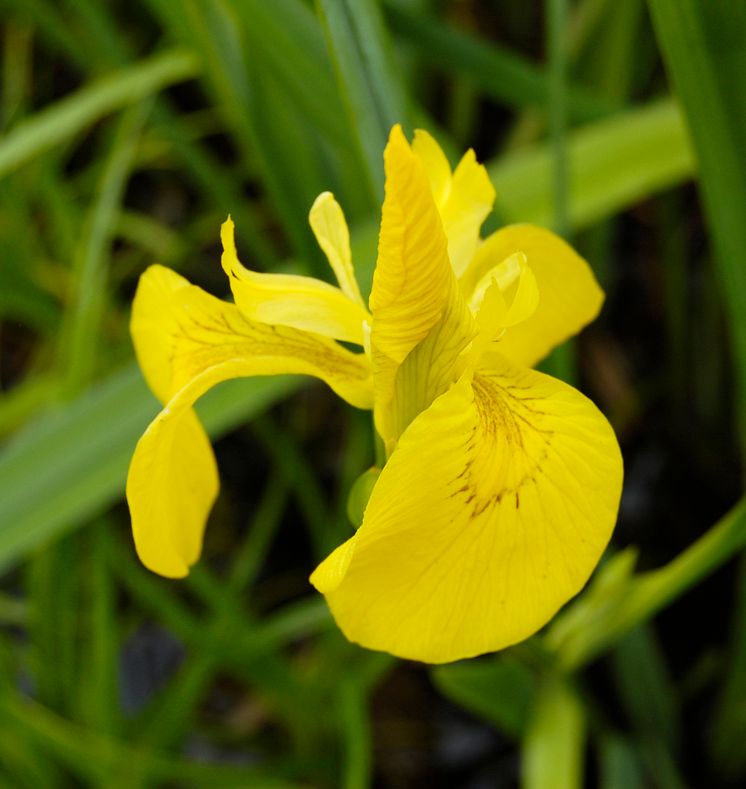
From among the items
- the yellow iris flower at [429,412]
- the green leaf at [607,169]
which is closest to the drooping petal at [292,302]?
the yellow iris flower at [429,412]

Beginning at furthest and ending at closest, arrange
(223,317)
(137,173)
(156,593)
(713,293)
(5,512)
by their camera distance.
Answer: (137,173) < (713,293) < (156,593) < (5,512) < (223,317)

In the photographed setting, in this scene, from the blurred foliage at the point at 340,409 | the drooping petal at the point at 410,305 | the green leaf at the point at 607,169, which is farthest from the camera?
the green leaf at the point at 607,169

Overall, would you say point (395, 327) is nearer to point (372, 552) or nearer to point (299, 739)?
point (372, 552)

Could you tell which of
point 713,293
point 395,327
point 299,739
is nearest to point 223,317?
point 395,327

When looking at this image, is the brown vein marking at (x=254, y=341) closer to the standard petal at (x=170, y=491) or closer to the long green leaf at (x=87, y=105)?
the standard petal at (x=170, y=491)

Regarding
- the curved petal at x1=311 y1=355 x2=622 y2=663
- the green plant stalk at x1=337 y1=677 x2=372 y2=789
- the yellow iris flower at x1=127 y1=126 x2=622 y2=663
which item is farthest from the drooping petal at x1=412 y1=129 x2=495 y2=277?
the green plant stalk at x1=337 y1=677 x2=372 y2=789

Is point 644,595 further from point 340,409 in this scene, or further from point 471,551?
point 340,409
